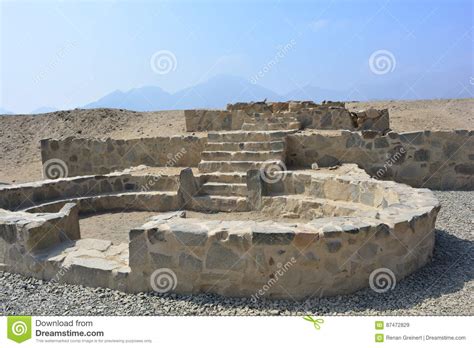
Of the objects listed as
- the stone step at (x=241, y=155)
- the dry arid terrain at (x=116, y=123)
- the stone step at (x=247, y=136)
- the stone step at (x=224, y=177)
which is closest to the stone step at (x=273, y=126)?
the stone step at (x=247, y=136)

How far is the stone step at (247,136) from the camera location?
988cm

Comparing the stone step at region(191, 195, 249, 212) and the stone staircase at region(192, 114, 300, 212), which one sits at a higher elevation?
the stone staircase at region(192, 114, 300, 212)

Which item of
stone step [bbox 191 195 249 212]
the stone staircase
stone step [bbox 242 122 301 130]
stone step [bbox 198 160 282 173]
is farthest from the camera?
stone step [bbox 242 122 301 130]

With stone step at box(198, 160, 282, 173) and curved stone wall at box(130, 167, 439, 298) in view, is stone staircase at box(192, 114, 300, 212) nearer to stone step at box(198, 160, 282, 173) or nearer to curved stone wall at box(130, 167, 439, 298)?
stone step at box(198, 160, 282, 173)

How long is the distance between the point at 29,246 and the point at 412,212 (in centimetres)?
441

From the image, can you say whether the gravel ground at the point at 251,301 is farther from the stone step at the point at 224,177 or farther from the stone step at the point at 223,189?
the stone step at the point at 224,177

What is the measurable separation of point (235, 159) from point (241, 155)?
17 centimetres

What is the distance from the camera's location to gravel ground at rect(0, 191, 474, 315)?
3.83 metres

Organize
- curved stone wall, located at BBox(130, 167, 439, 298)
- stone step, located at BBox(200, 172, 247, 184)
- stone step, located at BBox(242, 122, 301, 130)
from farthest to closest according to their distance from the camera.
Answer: stone step, located at BBox(242, 122, 301, 130), stone step, located at BBox(200, 172, 247, 184), curved stone wall, located at BBox(130, 167, 439, 298)

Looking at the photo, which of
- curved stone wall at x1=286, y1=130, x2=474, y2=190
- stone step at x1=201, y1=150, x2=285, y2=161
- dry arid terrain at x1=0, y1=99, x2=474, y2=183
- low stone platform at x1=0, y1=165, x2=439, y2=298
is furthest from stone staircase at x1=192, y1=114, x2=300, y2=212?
dry arid terrain at x1=0, y1=99, x2=474, y2=183

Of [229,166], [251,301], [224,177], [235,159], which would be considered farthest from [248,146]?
[251,301]

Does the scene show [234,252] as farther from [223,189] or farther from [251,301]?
[223,189]

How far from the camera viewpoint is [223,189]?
853cm

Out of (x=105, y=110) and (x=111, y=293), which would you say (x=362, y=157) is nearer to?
(x=111, y=293)
